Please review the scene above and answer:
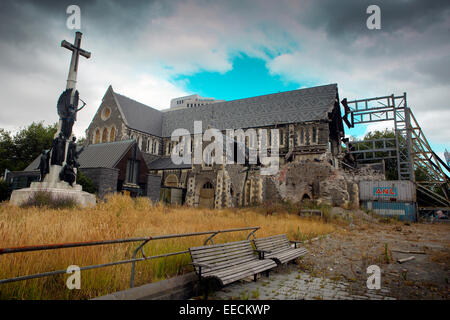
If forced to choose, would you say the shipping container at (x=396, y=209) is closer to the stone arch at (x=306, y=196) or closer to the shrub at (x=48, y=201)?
the stone arch at (x=306, y=196)

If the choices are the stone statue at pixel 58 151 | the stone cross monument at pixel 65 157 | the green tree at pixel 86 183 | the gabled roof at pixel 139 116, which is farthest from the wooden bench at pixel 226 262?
the gabled roof at pixel 139 116

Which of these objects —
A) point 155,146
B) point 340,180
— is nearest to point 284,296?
point 340,180

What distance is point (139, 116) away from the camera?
35188 mm

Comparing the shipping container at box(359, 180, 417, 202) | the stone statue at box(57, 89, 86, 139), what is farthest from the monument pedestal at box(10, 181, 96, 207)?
the shipping container at box(359, 180, 417, 202)

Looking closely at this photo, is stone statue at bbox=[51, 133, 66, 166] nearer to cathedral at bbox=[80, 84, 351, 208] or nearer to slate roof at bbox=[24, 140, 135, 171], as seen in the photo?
cathedral at bbox=[80, 84, 351, 208]

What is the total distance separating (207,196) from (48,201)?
13.8m

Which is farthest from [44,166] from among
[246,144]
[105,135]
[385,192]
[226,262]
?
[385,192]

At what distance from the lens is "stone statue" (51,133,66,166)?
12.4 metres

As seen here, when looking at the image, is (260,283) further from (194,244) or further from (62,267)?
(62,267)

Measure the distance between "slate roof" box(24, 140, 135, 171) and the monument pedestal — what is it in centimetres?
572

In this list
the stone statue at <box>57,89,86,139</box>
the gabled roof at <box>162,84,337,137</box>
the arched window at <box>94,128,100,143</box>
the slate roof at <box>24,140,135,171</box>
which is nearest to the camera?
the stone statue at <box>57,89,86,139</box>

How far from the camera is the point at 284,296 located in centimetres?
462

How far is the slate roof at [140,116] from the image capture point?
33.2 meters

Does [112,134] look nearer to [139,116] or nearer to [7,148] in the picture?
[139,116]
